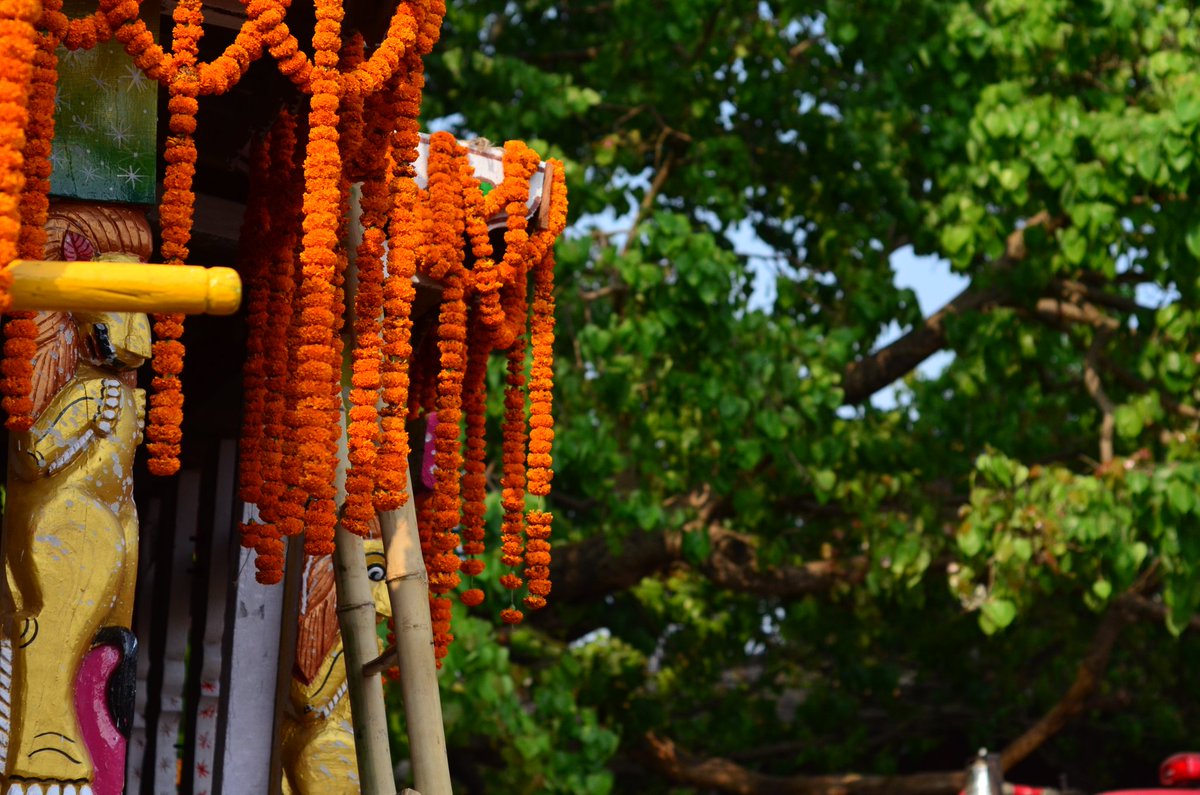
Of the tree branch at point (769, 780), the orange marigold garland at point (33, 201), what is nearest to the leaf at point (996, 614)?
the tree branch at point (769, 780)

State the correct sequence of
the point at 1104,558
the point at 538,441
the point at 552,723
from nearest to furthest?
the point at 538,441 → the point at 1104,558 → the point at 552,723

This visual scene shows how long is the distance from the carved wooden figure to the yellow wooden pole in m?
0.78

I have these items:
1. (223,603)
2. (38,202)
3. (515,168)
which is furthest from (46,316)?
(223,603)

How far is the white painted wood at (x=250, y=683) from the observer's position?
3961mm

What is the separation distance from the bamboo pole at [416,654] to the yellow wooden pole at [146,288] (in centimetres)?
120

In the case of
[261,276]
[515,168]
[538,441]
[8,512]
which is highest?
[515,168]

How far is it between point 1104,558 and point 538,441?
3.85 metres

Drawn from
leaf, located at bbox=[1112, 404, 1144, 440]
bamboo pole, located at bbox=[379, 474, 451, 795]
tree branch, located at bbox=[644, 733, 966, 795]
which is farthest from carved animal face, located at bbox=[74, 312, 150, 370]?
tree branch, located at bbox=[644, 733, 966, 795]

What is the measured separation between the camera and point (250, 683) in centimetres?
400

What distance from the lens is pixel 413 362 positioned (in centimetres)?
433

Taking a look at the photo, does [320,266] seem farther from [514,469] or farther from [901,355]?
[901,355]

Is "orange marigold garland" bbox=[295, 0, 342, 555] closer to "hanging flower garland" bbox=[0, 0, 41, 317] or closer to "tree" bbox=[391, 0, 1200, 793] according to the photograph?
"hanging flower garland" bbox=[0, 0, 41, 317]

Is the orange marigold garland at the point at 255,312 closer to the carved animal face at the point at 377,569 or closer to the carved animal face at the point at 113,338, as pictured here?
the carved animal face at the point at 113,338

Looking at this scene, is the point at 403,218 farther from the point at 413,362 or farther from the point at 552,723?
the point at 552,723
